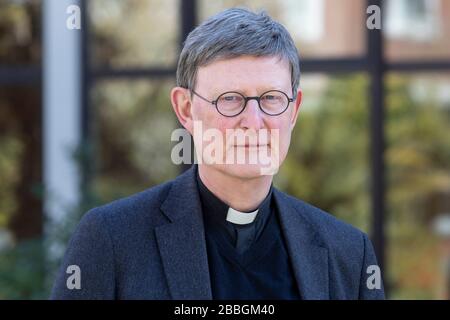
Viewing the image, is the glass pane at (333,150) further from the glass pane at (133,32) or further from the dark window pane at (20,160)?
the dark window pane at (20,160)

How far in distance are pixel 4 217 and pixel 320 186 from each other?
225 centimetres

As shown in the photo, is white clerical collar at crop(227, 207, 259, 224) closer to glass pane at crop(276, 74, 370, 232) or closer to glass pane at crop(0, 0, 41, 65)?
glass pane at crop(276, 74, 370, 232)

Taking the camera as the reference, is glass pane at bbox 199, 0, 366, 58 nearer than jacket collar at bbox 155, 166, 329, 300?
No

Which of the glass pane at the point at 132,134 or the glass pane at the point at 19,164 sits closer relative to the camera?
the glass pane at the point at 132,134

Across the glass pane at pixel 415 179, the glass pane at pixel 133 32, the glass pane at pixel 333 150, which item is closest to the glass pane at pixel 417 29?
the glass pane at pixel 415 179

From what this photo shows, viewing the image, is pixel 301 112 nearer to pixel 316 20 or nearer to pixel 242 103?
pixel 316 20

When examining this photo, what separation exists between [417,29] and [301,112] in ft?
3.08

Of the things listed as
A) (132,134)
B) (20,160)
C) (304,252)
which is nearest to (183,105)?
(304,252)

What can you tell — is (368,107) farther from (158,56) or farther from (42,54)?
(42,54)

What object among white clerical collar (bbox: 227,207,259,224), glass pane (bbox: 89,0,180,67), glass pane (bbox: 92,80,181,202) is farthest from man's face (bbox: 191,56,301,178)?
glass pane (bbox: 89,0,180,67)

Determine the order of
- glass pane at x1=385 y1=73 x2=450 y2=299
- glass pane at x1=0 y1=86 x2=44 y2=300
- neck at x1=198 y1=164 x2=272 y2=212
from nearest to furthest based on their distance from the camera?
neck at x1=198 y1=164 x2=272 y2=212
glass pane at x1=385 y1=73 x2=450 y2=299
glass pane at x1=0 y1=86 x2=44 y2=300

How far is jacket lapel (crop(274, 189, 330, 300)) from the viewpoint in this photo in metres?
1.84

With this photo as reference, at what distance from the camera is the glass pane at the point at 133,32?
5965mm
